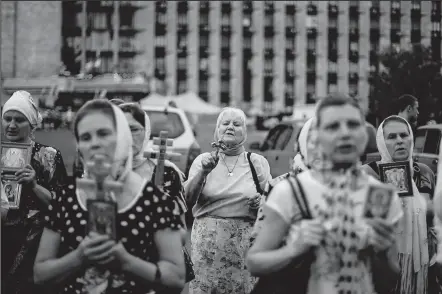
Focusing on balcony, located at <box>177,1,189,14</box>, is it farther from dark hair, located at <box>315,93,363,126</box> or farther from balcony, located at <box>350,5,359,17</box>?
dark hair, located at <box>315,93,363,126</box>

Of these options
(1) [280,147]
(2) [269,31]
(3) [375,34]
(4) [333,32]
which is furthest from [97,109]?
(2) [269,31]

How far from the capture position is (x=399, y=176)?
4.37 meters

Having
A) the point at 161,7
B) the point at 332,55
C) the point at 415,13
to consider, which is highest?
the point at 161,7

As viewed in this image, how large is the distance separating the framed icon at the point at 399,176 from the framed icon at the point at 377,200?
1.82m

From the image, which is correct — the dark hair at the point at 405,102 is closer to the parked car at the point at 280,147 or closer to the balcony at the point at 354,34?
the parked car at the point at 280,147

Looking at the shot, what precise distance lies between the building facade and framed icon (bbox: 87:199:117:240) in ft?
235

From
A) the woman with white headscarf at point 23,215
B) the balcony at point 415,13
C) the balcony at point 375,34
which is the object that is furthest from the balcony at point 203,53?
the woman with white headscarf at point 23,215

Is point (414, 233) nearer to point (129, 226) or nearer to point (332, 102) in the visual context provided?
point (332, 102)

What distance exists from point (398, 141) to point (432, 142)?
526 cm

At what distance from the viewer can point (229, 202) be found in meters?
5.17

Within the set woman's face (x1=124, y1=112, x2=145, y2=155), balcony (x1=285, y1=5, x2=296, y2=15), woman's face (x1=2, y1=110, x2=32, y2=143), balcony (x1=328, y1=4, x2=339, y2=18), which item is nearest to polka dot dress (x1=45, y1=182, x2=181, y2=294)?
woman's face (x1=124, y1=112, x2=145, y2=155)

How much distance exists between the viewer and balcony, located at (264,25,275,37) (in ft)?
260

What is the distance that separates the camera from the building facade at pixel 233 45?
74375 millimetres

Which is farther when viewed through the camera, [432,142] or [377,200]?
[432,142]
